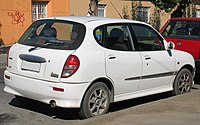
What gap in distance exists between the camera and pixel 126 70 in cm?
644

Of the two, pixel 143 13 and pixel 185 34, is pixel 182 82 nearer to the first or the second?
pixel 185 34

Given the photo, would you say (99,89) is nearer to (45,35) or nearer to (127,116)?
(127,116)

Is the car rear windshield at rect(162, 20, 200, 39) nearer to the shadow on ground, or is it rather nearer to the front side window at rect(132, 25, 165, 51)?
the front side window at rect(132, 25, 165, 51)

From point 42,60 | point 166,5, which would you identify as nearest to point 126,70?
point 42,60

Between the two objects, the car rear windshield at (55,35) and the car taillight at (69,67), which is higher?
the car rear windshield at (55,35)

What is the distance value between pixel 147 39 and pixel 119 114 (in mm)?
1784

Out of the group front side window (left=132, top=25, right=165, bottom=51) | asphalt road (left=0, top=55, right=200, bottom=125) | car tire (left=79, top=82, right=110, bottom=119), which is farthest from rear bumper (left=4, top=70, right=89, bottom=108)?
front side window (left=132, top=25, right=165, bottom=51)

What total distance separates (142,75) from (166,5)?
14494mm

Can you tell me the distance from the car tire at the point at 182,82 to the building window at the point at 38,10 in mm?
13931

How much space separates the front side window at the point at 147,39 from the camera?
690cm

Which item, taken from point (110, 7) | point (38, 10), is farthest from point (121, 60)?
point (110, 7)

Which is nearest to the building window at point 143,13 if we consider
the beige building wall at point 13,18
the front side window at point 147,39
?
the beige building wall at point 13,18

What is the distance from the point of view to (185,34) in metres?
9.62

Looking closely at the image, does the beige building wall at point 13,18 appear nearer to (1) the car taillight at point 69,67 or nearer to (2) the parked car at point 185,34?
(2) the parked car at point 185,34
